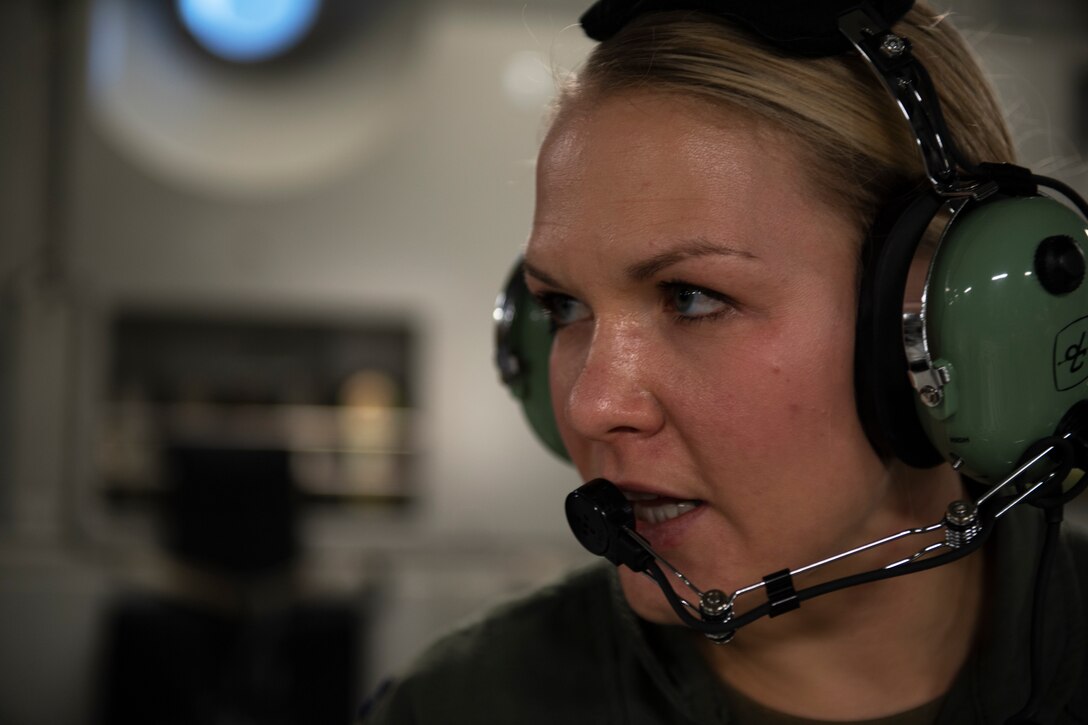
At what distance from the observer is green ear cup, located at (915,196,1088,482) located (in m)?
0.79

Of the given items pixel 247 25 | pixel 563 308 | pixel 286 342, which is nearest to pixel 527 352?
pixel 563 308

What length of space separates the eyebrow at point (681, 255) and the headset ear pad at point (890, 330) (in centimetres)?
10

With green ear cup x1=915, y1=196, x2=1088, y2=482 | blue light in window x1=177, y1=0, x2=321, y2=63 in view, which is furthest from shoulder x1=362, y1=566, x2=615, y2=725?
blue light in window x1=177, y1=0, x2=321, y2=63

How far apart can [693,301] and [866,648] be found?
362 mm

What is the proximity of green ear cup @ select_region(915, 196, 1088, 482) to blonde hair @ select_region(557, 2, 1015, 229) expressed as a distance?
12 centimetres

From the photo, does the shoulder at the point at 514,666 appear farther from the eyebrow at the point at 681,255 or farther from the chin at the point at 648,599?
the eyebrow at the point at 681,255

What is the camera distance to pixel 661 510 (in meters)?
0.95

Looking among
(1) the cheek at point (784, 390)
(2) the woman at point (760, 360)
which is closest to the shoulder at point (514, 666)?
(2) the woman at point (760, 360)

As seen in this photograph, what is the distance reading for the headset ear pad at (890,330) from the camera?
2.79 feet

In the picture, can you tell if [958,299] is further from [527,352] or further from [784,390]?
[527,352]

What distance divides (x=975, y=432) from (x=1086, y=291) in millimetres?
130

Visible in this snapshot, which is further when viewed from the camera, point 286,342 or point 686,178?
point 286,342

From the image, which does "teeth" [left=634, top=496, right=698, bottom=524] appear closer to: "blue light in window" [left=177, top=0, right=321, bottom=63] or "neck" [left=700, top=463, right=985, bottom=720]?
"neck" [left=700, top=463, right=985, bottom=720]

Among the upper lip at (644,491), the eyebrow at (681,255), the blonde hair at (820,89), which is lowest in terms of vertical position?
the upper lip at (644,491)
